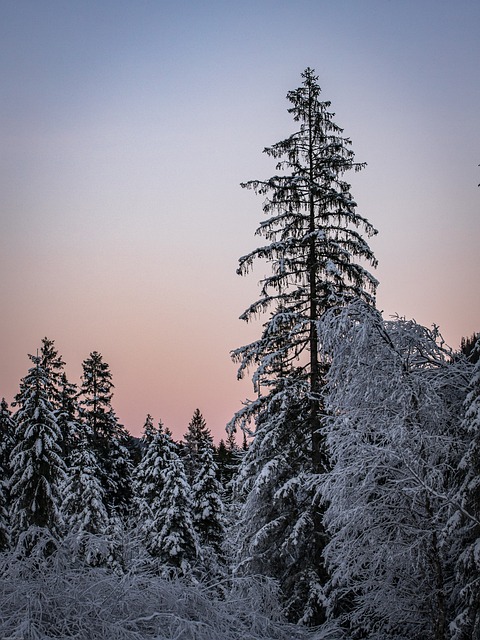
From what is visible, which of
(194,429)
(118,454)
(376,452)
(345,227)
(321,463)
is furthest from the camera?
(194,429)

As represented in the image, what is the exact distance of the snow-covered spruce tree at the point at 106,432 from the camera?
37125 mm

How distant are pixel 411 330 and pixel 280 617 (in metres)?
5.63

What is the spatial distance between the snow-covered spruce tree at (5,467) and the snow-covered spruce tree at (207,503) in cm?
1067

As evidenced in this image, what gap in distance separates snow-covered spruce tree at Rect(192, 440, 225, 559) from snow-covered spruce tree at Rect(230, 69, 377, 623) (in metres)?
18.3

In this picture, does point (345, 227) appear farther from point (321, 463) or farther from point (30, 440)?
point (30, 440)

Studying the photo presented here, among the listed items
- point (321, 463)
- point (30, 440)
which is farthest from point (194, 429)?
point (321, 463)

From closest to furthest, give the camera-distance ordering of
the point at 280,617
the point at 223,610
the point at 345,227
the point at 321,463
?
the point at 223,610 < the point at 280,617 < the point at 321,463 < the point at 345,227

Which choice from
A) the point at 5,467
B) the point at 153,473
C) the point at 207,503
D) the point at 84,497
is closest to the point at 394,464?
the point at 84,497

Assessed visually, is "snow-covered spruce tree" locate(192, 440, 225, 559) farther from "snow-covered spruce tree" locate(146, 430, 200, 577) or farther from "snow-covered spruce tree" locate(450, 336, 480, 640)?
"snow-covered spruce tree" locate(450, 336, 480, 640)

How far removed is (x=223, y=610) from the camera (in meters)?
7.94

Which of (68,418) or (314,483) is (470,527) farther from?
(68,418)

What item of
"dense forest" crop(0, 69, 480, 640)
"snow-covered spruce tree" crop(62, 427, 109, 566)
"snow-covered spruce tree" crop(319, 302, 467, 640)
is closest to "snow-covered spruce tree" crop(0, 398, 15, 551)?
"dense forest" crop(0, 69, 480, 640)

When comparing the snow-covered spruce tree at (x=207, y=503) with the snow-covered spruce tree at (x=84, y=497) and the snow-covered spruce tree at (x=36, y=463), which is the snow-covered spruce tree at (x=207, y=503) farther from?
the snow-covered spruce tree at (x=36, y=463)

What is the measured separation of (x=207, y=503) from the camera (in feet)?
112
